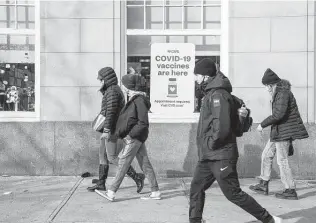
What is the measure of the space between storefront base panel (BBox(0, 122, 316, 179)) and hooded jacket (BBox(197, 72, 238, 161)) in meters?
3.33

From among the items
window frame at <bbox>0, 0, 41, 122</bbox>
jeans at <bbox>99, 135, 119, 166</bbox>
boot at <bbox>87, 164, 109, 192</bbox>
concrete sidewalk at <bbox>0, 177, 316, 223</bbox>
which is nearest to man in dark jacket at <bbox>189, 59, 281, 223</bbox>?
concrete sidewalk at <bbox>0, 177, 316, 223</bbox>

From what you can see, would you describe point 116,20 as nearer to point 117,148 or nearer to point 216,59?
point 216,59

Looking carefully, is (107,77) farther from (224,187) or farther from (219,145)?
(224,187)

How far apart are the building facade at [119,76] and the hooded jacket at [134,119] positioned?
2.05 m

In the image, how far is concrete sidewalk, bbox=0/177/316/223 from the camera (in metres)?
6.33

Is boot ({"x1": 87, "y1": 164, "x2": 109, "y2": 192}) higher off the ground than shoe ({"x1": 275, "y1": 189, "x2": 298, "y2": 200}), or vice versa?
boot ({"x1": 87, "y1": 164, "x2": 109, "y2": 192})

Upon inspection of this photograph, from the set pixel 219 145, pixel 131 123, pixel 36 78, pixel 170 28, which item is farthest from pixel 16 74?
pixel 219 145

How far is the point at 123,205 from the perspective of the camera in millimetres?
6914

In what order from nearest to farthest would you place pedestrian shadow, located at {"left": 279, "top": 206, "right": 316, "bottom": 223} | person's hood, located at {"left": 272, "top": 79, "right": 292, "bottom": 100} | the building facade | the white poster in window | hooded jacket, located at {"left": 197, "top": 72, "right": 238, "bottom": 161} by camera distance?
hooded jacket, located at {"left": 197, "top": 72, "right": 238, "bottom": 161} < pedestrian shadow, located at {"left": 279, "top": 206, "right": 316, "bottom": 223} < person's hood, located at {"left": 272, "top": 79, "right": 292, "bottom": 100} < the building facade < the white poster in window

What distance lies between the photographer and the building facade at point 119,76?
8836 mm

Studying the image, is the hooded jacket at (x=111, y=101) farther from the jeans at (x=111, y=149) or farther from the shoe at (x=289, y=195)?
the shoe at (x=289, y=195)

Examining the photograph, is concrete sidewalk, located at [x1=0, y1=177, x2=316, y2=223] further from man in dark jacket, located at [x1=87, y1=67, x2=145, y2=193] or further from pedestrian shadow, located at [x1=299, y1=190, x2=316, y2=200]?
man in dark jacket, located at [x1=87, y1=67, x2=145, y2=193]

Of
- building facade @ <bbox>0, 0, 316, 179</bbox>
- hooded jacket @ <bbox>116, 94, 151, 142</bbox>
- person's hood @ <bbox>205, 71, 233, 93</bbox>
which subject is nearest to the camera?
person's hood @ <bbox>205, 71, 233, 93</bbox>

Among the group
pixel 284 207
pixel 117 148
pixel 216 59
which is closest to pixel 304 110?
pixel 216 59
